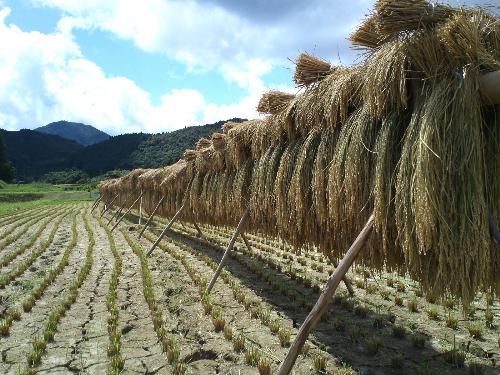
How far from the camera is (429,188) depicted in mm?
2855

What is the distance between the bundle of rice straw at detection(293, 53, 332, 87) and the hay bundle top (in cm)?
Result: 2

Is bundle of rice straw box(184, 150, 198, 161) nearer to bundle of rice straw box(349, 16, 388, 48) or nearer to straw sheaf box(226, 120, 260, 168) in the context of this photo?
straw sheaf box(226, 120, 260, 168)

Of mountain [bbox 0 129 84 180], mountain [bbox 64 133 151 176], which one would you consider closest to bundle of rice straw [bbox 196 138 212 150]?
mountain [bbox 64 133 151 176]

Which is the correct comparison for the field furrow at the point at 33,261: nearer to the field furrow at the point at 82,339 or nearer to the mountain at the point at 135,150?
the field furrow at the point at 82,339

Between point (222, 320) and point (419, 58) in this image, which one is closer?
point (419, 58)

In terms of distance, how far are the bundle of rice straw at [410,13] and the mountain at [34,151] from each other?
131157 millimetres

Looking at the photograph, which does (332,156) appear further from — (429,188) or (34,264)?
(34,264)

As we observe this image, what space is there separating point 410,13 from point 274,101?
3.12 metres

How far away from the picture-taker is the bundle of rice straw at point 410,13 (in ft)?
10.2

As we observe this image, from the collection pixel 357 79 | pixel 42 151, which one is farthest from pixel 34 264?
pixel 42 151

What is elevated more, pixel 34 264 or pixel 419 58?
pixel 419 58

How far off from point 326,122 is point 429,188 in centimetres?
206

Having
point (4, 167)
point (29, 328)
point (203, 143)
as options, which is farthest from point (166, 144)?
point (29, 328)

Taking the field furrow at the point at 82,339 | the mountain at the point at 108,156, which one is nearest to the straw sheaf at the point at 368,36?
the field furrow at the point at 82,339
